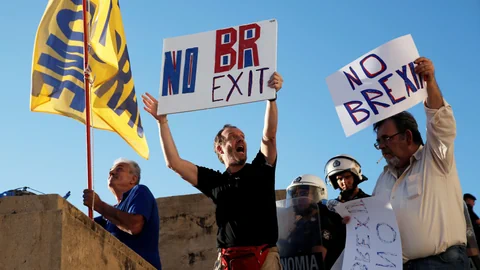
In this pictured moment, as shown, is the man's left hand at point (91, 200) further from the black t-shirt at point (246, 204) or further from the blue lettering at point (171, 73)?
the black t-shirt at point (246, 204)

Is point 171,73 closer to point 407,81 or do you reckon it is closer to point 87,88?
point 407,81

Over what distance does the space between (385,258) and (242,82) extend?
158 cm

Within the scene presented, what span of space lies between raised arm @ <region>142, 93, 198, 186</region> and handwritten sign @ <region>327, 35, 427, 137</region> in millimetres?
1094

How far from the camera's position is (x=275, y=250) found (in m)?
5.68

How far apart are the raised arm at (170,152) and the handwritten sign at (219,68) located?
7 centimetres

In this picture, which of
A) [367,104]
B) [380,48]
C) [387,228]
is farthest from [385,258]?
[380,48]

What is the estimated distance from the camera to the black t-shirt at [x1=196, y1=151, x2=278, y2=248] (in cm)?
563

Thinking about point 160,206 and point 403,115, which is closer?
point 403,115

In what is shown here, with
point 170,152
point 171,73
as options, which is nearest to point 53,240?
point 170,152

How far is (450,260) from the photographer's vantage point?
16.8 feet

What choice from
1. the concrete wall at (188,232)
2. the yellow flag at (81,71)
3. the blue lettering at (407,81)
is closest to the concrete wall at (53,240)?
the blue lettering at (407,81)

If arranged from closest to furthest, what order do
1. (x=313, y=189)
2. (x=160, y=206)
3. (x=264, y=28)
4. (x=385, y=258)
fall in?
1. (x=385, y=258)
2. (x=264, y=28)
3. (x=313, y=189)
4. (x=160, y=206)

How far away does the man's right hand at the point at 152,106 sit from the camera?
6.28m

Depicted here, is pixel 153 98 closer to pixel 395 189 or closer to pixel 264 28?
pixel 264 28
